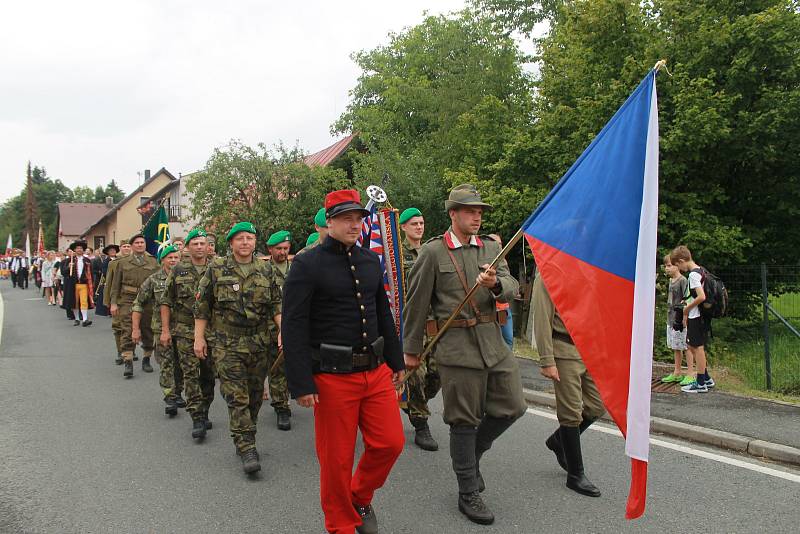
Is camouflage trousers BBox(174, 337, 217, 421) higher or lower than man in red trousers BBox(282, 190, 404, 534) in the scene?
lower

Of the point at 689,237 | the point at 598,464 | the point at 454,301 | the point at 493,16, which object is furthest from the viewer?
the point at 493,16

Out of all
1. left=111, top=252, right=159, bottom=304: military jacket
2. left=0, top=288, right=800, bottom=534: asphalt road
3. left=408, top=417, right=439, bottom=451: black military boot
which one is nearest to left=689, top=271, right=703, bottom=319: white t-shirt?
left=0, top=288, right=800, bottom=534: asphalt road

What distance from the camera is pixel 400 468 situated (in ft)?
17.0

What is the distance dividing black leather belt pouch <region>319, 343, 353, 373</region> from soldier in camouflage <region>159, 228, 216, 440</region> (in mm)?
2854

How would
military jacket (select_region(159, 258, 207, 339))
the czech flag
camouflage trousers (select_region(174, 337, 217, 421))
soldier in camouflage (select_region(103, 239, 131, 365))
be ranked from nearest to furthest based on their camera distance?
the czech flag < camouflage trousers (select_region(174, 337, 217, 421)) < military jacket (select_region(159, 258, 207, 339)) < soldier in camouflage (select_region(103, 239, 131, 365))

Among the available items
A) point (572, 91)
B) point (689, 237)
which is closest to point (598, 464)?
point (689, 237)

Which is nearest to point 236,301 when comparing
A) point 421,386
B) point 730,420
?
point 421,386

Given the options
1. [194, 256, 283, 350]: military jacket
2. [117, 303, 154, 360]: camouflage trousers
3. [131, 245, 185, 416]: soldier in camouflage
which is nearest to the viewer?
[194, 256, 283, 350]: military jacket

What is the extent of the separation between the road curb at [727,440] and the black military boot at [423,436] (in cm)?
196

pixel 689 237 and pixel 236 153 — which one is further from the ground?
pixel 236 153

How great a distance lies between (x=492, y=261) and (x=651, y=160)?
1296mm

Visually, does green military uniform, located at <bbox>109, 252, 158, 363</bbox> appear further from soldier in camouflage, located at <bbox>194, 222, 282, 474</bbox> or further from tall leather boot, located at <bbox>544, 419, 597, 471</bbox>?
tall leather boot, located at <bbox>544, 419, 597, 471</bbox>

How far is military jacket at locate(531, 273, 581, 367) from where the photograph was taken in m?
4.50

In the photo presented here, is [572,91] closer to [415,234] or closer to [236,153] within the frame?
[415,234]
